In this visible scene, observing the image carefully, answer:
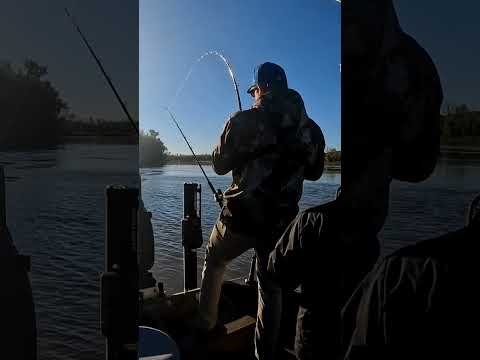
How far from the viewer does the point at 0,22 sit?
103 cm

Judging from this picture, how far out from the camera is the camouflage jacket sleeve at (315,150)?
2.02 metres

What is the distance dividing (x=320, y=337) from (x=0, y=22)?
114cm

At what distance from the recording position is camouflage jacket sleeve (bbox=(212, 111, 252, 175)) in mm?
1922

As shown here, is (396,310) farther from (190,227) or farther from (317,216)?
(190,227)

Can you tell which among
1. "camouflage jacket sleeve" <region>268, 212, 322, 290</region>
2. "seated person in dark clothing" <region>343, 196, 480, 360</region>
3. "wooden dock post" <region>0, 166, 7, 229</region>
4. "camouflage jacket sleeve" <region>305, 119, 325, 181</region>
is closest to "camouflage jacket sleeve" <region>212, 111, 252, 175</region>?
"camouflage jacket sleeve" <region>305, 119, 325, 181</region>

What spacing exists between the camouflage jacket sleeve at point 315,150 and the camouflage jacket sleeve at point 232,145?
263mm

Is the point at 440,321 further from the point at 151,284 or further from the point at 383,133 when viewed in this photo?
the point at 151,284

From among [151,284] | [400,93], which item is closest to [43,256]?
[400,93]

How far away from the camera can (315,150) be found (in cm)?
204

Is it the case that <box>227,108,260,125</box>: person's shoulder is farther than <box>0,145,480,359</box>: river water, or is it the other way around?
<box>227,108,260,125</box>: person's shoulder

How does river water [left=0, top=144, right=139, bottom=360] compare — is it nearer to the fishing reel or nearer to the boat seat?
the boat seat

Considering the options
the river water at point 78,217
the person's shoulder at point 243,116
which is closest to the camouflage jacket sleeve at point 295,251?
the river water at point 78,217

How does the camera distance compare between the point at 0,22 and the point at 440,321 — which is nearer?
the point at 440,321

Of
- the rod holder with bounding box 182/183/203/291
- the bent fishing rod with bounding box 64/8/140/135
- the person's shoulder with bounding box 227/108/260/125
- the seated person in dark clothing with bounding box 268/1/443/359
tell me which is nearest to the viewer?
the bent fishing rod with bounding box 64/8/140/135
